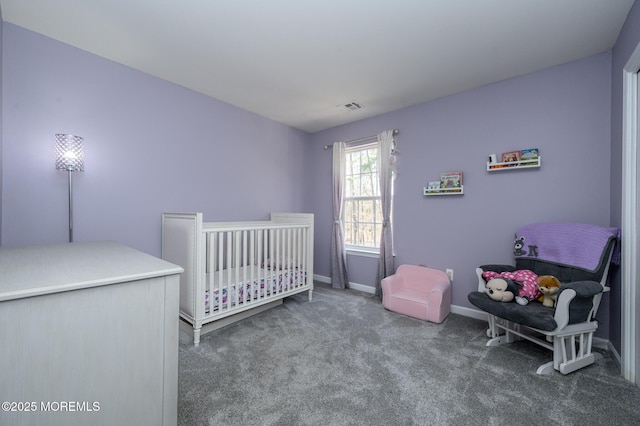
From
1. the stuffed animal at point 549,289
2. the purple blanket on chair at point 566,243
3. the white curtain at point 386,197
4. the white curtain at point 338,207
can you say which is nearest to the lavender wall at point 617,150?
the purple blanket on chair at point 566,243

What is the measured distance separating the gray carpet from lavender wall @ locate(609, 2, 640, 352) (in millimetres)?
266

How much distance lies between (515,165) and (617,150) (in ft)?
1.93

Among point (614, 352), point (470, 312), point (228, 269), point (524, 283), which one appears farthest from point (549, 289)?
point (228, 269)

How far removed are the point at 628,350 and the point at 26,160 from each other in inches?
162

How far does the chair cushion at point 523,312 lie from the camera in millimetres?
1523

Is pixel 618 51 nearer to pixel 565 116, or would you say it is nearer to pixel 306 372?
pixel 565 116

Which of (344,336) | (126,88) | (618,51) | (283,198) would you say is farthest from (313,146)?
(618,51)

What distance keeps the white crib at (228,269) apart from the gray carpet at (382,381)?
21 centimetres

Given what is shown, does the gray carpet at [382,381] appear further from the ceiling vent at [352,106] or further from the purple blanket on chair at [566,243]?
the ceiling vent at [352,106]

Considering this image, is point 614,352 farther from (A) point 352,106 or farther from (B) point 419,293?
(A) point 352,106

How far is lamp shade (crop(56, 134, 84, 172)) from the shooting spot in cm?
178

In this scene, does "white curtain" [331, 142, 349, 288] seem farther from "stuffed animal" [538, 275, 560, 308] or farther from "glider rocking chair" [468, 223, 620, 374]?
"stuffed animal" [538, 275, 560, 308]

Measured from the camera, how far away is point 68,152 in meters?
1.80

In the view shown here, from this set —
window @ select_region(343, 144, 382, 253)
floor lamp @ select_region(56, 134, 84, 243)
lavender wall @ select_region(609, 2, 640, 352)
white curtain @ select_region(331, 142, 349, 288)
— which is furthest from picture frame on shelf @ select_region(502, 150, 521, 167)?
floor lamp @ select_region(56, 134, 84, 243)
